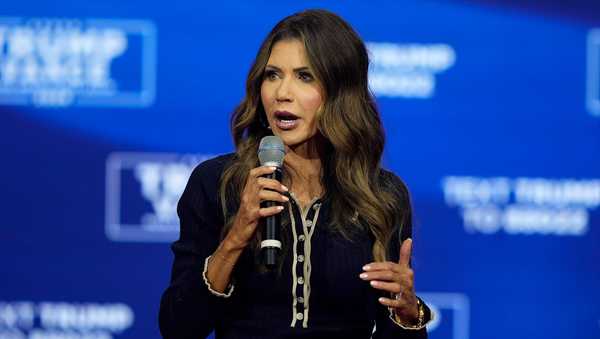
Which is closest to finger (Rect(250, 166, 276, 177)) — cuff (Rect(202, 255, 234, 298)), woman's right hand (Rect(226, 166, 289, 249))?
woman's right hand (Rect(226, 166, 289, 249))

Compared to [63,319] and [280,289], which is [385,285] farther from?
[63,319]

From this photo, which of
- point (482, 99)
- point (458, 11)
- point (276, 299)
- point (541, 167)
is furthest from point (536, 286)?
point (276, 299)

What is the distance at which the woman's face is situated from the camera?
215 centimetres

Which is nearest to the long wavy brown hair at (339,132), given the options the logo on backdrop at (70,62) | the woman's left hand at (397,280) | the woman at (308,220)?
the woman at (308,220)

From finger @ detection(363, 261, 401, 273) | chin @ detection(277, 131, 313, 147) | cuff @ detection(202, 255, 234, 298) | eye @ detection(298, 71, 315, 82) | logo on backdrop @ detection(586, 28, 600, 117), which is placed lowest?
cuff @ detection(202, 255, 234, 298)

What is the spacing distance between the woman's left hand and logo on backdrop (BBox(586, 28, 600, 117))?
170 centimetres

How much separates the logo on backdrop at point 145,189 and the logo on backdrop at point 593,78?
1358mm

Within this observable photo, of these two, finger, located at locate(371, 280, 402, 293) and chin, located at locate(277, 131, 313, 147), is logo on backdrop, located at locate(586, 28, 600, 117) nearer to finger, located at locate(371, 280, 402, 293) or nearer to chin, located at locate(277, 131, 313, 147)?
chin, located at locate(277, 131, 313, 147)

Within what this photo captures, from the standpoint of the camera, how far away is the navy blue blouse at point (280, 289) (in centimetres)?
207

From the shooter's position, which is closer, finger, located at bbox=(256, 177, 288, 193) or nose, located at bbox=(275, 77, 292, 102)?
finger, located at bbox=(256, 177, 288, 193)

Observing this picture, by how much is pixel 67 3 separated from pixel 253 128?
150cm

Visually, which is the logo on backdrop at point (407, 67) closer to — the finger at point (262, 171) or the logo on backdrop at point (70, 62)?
the logo on backdrop at point (70, 62)

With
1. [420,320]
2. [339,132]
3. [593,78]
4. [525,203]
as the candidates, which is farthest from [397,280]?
[593,78]

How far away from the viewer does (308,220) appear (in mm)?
2201
